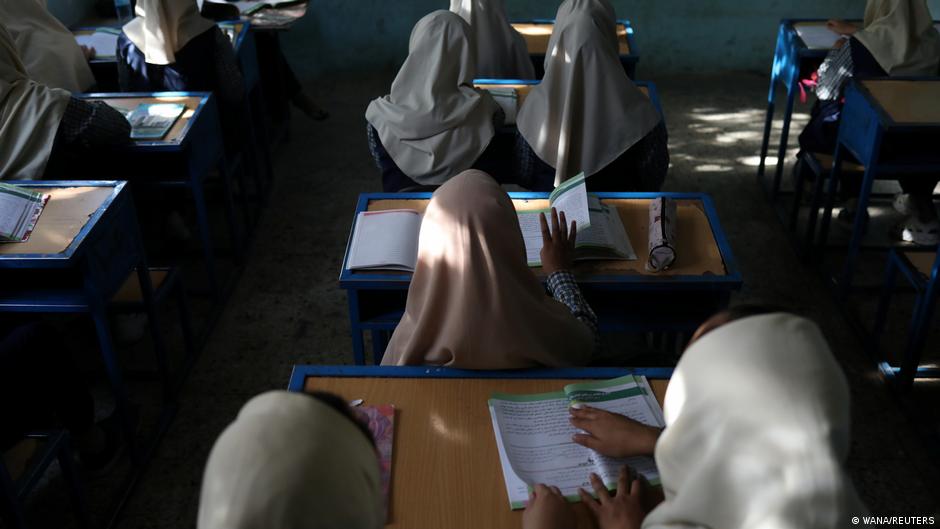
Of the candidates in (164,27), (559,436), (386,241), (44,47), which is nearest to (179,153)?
→ (164,27)

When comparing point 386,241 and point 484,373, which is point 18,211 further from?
point 484,373

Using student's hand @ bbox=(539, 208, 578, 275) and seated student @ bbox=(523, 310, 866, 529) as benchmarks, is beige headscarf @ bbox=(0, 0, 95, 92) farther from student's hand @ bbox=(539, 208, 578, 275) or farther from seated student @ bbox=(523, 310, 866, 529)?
seated student @ bbox=(523, 310, 866, 529)

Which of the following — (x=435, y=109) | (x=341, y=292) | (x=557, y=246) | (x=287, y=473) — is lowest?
(x=341, y=292)

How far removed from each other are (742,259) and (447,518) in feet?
9.12

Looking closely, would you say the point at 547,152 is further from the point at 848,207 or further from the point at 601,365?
the point at 848,207

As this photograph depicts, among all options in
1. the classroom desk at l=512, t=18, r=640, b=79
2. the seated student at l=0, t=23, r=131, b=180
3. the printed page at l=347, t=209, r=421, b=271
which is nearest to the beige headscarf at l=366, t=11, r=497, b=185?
the printed page at l=347, t=209, r=421, b=271

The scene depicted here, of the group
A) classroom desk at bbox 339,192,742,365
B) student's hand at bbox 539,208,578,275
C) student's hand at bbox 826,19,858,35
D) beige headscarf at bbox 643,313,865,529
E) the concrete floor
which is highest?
beige headscarf at bbox 643,313,865,529

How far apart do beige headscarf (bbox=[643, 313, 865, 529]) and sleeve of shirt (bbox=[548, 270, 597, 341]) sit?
0.90 m

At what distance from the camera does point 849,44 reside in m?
3.61

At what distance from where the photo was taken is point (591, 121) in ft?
9.75

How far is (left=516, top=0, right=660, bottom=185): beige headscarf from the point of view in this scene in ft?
9.60

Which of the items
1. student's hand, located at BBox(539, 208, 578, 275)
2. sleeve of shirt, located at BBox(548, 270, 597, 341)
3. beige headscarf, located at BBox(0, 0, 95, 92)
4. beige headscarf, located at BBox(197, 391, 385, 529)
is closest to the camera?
beige headscarf, located at BBox(197, 391, 385, 529)

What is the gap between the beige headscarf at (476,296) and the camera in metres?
1.78

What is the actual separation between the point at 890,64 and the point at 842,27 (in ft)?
2.47
